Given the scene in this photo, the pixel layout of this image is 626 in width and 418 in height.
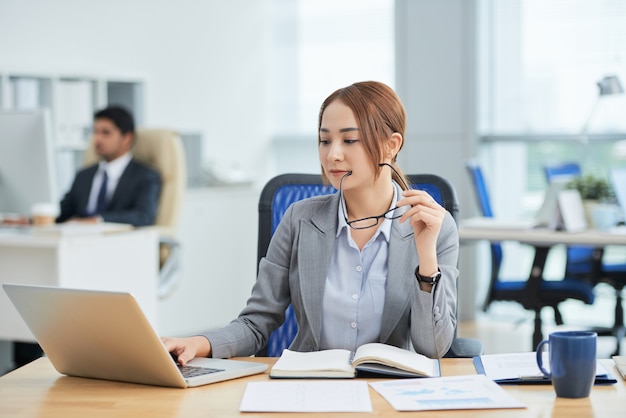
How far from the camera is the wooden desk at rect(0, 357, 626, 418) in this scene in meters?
1.54

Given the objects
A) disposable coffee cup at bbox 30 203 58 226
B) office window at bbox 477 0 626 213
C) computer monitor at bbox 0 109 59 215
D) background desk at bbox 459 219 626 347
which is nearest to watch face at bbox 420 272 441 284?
computer monitor at bbox 0 109 59 215

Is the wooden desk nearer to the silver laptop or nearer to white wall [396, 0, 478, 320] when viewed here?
the silver laptop

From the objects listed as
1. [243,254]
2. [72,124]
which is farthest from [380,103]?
[243,254]

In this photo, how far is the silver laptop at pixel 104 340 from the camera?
1647 mm

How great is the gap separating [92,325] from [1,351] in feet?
10.8

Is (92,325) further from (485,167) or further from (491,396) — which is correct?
(485,167)

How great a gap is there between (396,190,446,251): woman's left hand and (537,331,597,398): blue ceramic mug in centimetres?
38

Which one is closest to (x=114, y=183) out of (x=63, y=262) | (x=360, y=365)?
(x=63, y=262)

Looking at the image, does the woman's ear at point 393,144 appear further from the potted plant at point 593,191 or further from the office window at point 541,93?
the office window at point 541,93

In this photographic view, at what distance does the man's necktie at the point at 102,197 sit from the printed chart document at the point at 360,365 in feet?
11.0

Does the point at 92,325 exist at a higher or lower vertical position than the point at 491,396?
higher

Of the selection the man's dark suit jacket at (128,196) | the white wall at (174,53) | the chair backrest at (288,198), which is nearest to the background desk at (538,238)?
the man's dark suit jacket at (128,196)

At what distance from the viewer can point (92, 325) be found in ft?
5.60

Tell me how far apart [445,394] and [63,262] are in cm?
250
